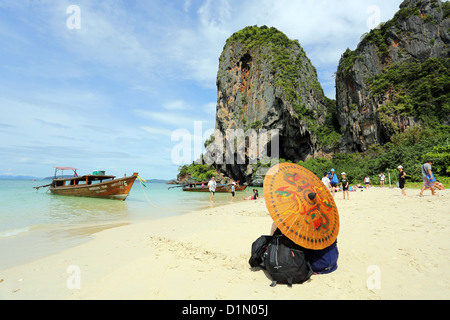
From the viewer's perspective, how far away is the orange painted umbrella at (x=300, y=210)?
105 inches

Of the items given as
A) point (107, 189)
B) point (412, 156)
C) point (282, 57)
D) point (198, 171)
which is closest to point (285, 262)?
point (107, 189)

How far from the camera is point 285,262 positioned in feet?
8.66

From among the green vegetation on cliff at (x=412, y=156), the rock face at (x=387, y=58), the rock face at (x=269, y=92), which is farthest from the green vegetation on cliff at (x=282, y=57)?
the green vegetation on cliff at (x=412, y=156)

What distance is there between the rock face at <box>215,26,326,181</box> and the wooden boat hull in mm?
34197

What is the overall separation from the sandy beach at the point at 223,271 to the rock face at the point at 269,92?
4345 cm

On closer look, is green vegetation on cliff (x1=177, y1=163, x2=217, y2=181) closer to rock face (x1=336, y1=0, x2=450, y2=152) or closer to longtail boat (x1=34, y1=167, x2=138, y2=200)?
rock face (x1=336, y1=0, x2=450, y2=152)

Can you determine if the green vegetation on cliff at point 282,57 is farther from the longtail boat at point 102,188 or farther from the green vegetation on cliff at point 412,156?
the longtail boat at point 102,188

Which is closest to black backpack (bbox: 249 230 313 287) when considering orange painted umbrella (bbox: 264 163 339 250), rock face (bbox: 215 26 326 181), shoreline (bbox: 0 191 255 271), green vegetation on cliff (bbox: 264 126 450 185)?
orange painted umbrella (bbox: 264 163 339 250)

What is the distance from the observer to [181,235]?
5.49 meters

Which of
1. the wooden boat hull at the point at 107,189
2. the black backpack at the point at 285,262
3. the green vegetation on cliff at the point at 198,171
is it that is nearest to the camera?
the black backpack at the point at 285,262

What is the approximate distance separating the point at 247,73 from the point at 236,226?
57.1 m

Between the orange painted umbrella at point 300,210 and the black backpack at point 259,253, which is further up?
the orange painted umbrella at point 300,210

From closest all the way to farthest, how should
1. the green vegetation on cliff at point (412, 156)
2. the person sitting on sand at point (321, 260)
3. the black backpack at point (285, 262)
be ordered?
the black backpack at point (285, 262) < the person sitting on sand at point (321, 260) < the green vegetation on cliff at point (412, 156)
